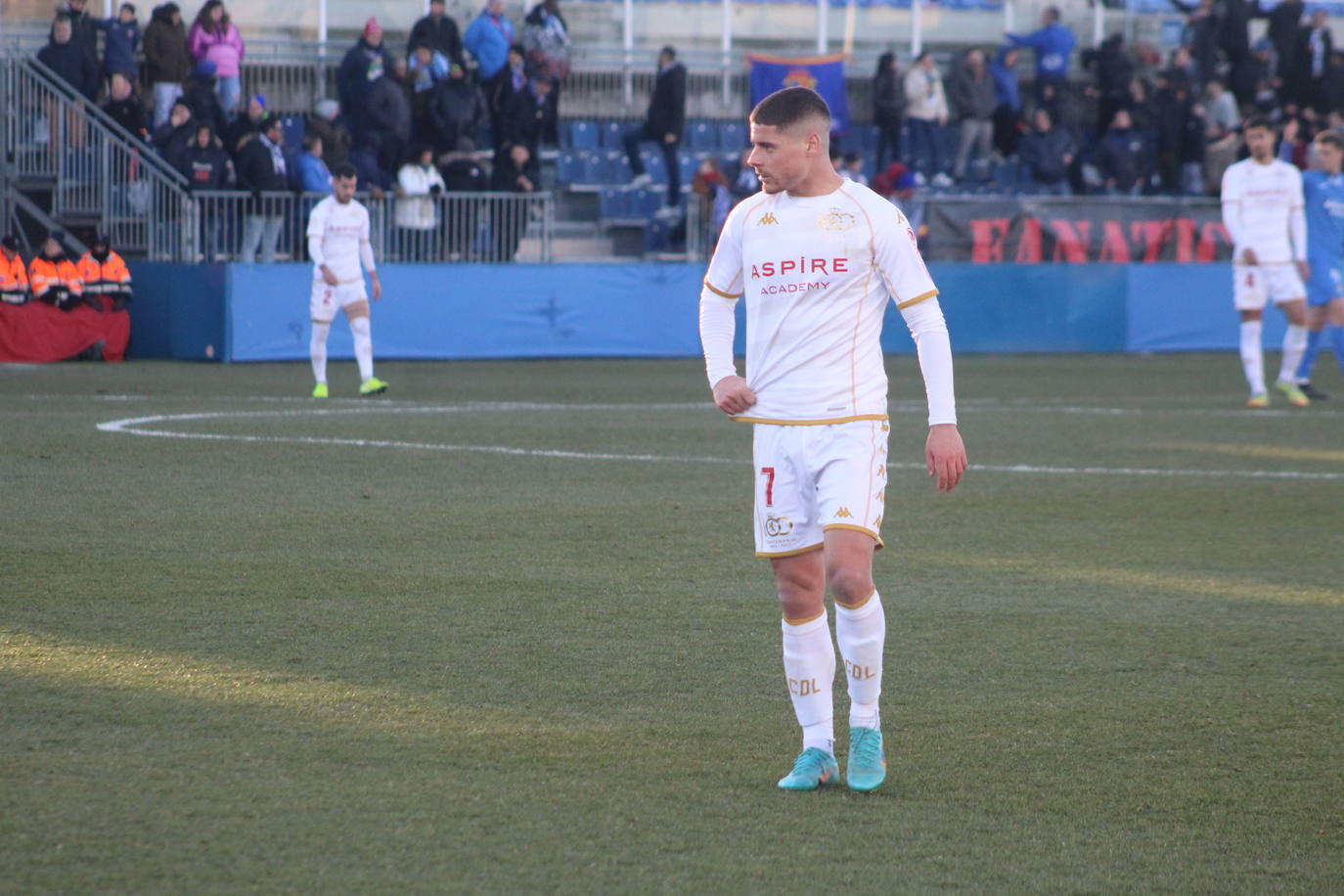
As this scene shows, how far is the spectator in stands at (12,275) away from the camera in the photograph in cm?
1938

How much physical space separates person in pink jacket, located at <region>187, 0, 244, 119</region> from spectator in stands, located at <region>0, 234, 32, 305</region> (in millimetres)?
3515

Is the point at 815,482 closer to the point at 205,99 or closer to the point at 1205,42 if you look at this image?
the point at 205,99

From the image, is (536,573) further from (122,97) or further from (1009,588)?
(122,97)

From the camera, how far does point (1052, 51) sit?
27656 millimetres

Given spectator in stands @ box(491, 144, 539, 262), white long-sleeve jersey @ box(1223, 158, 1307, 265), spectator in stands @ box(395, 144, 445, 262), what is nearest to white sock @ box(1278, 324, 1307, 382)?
white long-sleeve jersey @ box(1223, 158, 1307, 265)

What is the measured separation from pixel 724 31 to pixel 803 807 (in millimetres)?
24546

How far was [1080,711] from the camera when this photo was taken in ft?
17.5

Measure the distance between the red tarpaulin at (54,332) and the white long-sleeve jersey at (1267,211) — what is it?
11.9 meters

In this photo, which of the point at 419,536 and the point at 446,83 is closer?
the point at 419,536

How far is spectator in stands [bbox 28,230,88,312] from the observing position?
19578mm

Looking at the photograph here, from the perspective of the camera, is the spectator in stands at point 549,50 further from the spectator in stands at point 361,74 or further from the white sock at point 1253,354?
the white sock at point 1253,354

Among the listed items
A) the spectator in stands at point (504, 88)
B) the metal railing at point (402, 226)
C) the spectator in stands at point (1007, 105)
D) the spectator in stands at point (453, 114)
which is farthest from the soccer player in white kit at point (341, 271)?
the spectator in stands at point (1007, 105)

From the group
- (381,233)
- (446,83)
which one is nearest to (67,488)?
(381,233)

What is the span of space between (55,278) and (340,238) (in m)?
4.89
